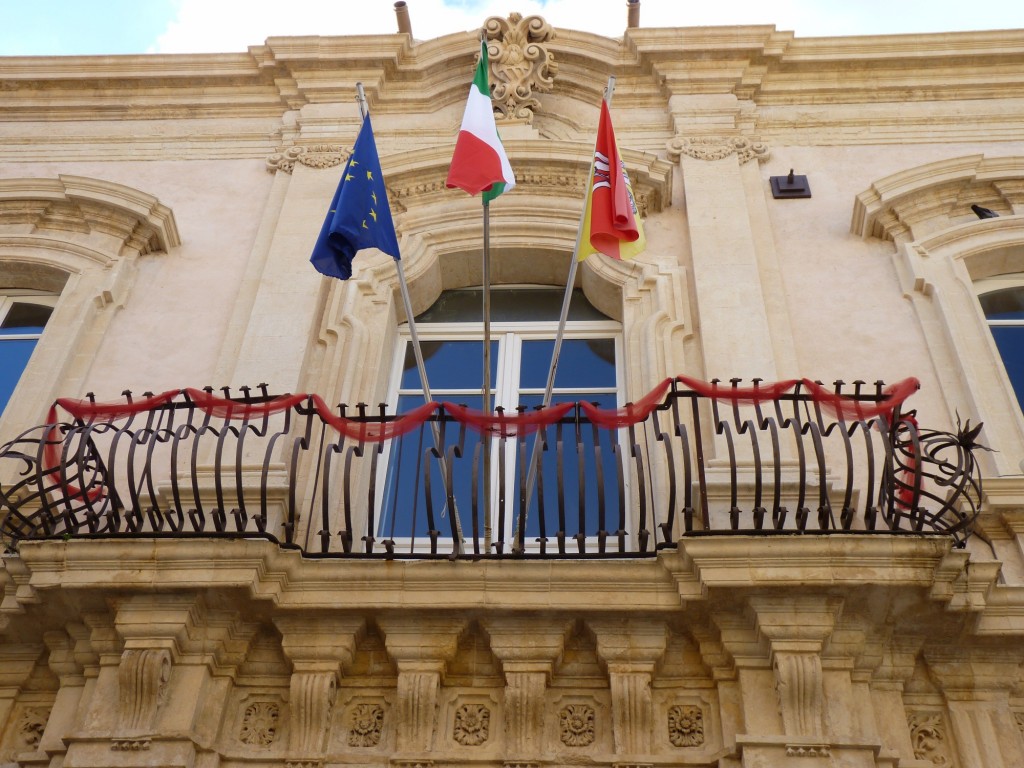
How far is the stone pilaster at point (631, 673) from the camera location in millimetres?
4812

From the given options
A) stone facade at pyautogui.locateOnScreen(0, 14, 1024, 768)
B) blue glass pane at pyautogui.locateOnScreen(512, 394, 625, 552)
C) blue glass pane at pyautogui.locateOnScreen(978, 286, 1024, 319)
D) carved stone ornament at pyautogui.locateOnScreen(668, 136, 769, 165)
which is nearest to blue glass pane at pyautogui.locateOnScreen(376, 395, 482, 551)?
blue glass pane at pyautogui.locateOnScreen(512, 394, 625, 552)

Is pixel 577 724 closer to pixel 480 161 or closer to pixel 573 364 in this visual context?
pixel 573 364

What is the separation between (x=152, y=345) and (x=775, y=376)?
3.72 metres

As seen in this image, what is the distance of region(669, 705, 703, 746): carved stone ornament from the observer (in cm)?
486

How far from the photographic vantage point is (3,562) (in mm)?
5262

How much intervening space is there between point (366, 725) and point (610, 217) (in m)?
2.90

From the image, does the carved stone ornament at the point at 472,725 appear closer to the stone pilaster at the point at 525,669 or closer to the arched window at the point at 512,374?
the stone pilaster at the point at 525,669

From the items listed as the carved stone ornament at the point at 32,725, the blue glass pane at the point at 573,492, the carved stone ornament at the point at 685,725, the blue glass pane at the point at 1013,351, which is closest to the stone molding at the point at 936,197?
the blue glass pane at the point at 1013,351

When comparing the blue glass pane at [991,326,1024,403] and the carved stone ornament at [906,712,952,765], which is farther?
the blue glass pane at [991,326,1024,403]

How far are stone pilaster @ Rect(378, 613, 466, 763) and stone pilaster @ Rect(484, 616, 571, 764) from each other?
20 cm

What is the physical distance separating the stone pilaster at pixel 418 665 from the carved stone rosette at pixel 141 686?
944mm

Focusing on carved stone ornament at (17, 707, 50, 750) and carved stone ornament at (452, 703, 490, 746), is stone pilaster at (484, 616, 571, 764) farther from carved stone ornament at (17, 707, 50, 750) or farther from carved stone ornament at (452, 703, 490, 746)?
carved stone ornament at (17, 707, 50, 750)

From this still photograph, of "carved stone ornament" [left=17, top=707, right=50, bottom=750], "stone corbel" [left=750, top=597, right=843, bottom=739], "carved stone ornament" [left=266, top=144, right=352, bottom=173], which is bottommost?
"carved stone ornament" [left=17, top=707, right=50, bottom=750]

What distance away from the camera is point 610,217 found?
6.21m
